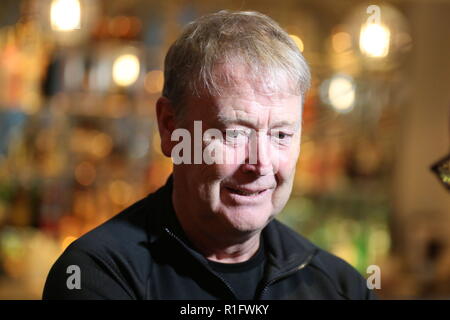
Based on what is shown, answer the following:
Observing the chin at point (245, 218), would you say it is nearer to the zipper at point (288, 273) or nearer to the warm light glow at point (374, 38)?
the zipper at point (288, 273)

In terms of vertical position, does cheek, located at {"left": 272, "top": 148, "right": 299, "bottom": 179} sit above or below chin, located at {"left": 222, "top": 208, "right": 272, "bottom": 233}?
above

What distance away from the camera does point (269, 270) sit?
1181mm

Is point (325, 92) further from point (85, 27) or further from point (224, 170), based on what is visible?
point (224, 170)

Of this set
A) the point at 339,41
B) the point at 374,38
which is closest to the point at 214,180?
the point at 374,38

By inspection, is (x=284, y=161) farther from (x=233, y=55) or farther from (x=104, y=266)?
(x=104, y=266)

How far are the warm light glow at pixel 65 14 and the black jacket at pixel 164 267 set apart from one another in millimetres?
1621

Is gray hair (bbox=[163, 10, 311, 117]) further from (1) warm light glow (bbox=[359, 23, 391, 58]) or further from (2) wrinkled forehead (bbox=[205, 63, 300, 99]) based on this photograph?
(1) warm light glow (bbox=[359, 23, 391, 58])

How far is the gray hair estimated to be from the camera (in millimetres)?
1058

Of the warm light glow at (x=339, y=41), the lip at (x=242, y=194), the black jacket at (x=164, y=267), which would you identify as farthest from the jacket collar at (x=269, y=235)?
the warm light glow at (x=339, y=41)

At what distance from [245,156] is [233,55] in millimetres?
139

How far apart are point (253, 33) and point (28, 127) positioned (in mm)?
2796

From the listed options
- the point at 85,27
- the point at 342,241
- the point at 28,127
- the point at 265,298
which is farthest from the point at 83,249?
the point at 342,241

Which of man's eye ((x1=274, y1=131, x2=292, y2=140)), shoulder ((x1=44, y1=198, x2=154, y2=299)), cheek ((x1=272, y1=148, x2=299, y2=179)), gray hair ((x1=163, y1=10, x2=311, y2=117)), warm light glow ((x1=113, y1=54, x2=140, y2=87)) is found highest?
warm light glow ((x1=113, y1=54, x2=140, y2=87))

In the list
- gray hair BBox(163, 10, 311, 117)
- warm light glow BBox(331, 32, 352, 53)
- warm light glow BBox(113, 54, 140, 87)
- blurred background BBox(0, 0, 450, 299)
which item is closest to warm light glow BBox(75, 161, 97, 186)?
blurred background BBox(0, 0, 450, 299)
